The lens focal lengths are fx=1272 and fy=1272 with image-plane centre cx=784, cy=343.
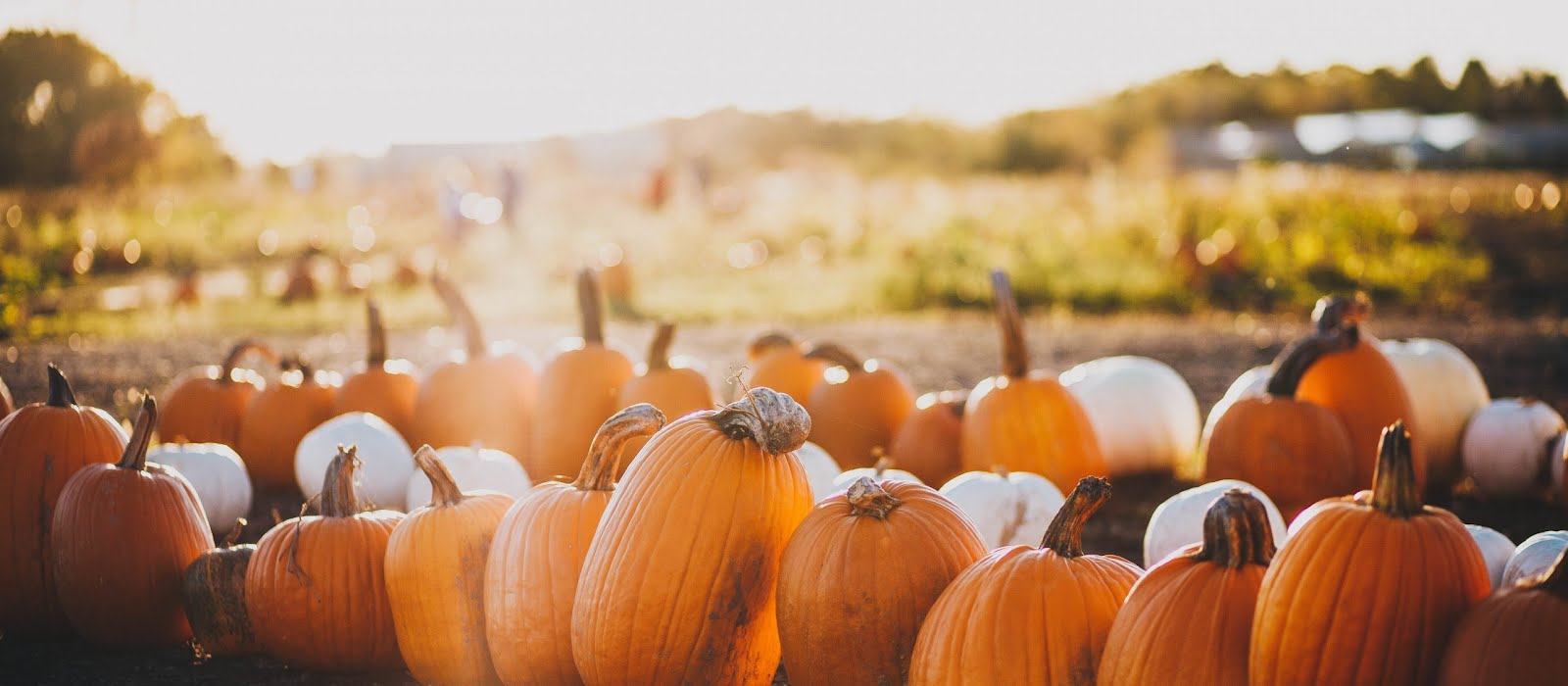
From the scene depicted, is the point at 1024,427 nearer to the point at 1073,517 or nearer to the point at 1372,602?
the point at 1073,517

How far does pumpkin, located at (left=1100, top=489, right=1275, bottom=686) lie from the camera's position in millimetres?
2701

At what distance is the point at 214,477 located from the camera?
202 inches

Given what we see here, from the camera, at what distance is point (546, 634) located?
132 inches

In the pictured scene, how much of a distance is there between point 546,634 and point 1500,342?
28.8 feet

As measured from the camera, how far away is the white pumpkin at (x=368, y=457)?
17.4 ft

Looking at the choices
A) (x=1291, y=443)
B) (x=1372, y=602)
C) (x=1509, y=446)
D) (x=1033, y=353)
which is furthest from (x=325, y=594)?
(x=1033, y=353)

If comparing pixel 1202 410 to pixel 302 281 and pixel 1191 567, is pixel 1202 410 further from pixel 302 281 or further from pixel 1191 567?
pixel 302 281

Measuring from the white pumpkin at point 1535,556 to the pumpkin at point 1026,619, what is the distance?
47.3 inches

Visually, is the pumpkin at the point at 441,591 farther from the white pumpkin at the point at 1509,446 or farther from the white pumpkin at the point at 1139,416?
the white pumpkin at the point at 1509,446

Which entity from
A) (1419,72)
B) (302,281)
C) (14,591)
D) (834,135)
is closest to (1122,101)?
(1419,72)

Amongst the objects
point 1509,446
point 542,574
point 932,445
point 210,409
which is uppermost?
point 210,409

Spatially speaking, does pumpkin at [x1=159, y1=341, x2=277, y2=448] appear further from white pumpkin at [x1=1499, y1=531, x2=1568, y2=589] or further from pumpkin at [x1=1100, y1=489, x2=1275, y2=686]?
white pumpkin at [x1=1499, y1=531, x2=1568, y2=589]

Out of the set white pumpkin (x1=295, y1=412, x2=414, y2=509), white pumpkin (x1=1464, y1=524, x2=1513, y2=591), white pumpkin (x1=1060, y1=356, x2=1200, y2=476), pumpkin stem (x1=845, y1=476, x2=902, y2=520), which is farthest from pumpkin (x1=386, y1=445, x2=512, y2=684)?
white pumpkin (x1=1060, y1=356, x2=1200, y2=476)

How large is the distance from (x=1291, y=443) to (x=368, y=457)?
3.75 m
